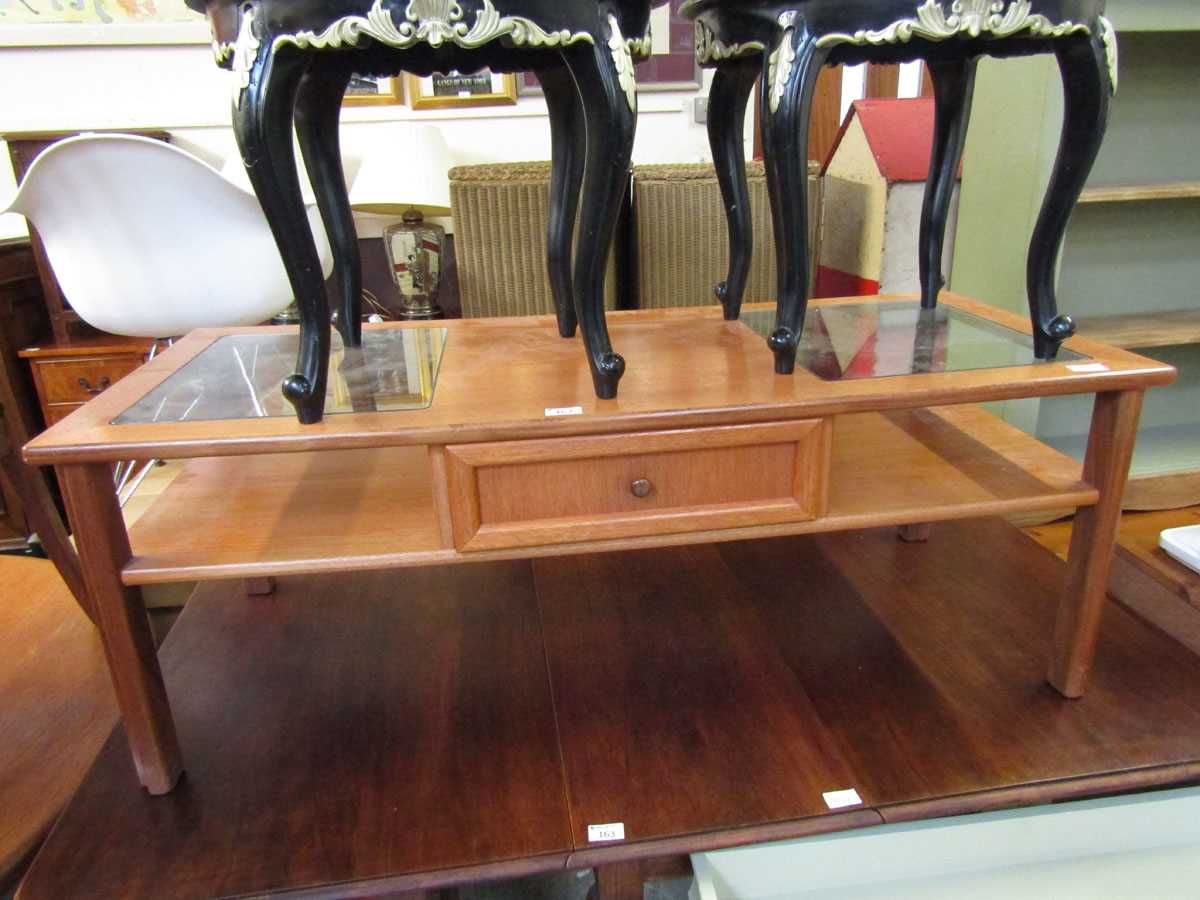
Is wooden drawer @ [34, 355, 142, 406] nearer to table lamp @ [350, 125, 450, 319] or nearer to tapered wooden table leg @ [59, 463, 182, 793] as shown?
table lamp @ [350, 125, 450, 319]

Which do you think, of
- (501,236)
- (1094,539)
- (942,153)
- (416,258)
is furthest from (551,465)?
(416,258)

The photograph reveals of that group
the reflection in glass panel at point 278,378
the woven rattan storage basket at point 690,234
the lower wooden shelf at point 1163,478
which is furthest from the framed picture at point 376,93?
the lower wooden shelf at point 1163,478

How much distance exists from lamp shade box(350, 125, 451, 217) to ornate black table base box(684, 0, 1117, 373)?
998 mm

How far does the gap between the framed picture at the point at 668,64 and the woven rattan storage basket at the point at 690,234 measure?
0.66m

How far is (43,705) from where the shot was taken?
1.16 metres

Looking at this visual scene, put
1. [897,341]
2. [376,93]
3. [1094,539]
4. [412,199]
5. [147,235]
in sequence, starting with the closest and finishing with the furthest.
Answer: [1094,539] < [897,341] < [147,235] < [412,199] < [376,93]

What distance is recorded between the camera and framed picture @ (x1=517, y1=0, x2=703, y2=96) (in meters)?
2.25

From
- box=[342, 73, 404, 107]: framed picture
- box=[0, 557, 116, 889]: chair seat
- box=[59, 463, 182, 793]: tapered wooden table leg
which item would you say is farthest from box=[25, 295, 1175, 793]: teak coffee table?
box=[342, 73, 404, 107]: framed picture

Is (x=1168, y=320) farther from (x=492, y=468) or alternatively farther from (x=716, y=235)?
(x=492, y=468)

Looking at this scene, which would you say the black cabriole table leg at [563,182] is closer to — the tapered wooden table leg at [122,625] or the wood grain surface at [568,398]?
the wood grain surface at [568,398]

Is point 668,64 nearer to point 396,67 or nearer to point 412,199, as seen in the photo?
point 412,199

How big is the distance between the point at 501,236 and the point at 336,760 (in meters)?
→ 1.09

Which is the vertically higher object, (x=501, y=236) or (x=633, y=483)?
(x=501, y=236)

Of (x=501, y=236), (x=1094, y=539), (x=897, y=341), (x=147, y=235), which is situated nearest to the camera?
(x=1094, y=539)
